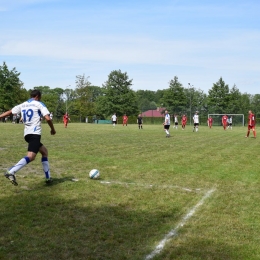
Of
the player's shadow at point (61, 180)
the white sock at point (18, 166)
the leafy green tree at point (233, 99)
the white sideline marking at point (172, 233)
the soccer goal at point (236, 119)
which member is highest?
the leafy green tree at point (233, 99)

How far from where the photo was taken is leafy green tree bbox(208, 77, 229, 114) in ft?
250

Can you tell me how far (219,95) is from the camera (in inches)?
3017

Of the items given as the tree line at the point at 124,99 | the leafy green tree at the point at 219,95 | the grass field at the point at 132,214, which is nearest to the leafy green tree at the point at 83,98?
the tree line at the point at 124,99

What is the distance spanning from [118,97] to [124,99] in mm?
1739

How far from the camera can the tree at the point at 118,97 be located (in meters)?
88.4

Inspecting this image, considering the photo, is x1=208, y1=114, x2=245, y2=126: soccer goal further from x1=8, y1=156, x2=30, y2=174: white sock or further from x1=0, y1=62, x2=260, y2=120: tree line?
x1=8, y1=156, x2=30, y2=174: white sock

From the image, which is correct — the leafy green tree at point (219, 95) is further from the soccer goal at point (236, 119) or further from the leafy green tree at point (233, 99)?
the soccer goal at point (236, 119)

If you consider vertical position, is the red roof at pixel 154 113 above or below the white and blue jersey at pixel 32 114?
above

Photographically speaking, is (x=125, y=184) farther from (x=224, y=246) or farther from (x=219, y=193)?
(x=224, y=246)

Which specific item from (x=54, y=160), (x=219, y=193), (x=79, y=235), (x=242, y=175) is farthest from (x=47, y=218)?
(x=54, y=160)

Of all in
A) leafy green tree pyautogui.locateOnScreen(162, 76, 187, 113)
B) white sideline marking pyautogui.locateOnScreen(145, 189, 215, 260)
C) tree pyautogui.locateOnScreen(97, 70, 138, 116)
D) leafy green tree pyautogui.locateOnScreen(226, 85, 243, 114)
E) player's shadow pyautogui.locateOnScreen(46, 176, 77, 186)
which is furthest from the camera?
tree pyautogui.locateOnScreen(97, 70, 138, 116)

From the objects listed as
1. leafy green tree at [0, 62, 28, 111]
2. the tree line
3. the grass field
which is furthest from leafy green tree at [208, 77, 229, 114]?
the grass field

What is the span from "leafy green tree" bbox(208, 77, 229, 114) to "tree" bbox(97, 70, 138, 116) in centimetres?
1983

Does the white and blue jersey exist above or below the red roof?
below
